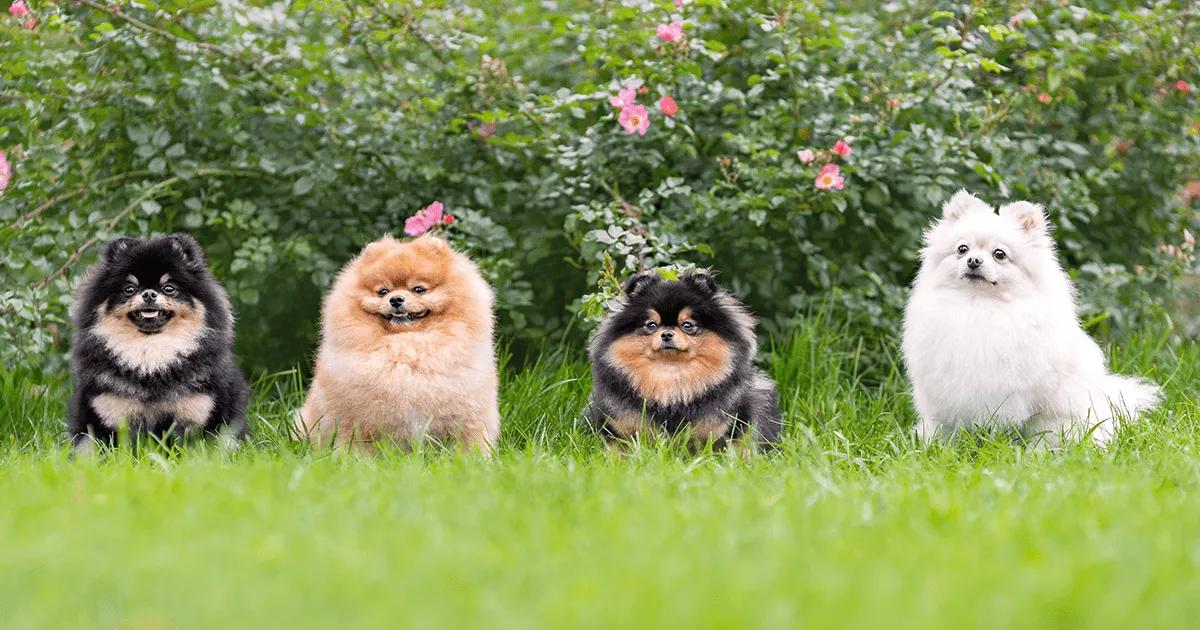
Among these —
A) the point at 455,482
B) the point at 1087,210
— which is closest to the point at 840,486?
the point at 455,482

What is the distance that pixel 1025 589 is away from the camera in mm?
2768

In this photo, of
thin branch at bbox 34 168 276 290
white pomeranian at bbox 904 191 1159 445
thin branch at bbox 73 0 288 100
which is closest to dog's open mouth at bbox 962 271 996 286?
white pomeranian at bbox 904 191 1159 445

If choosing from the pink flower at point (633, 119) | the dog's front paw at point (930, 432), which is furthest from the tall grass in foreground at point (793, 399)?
the pink flower at point (633, 119)

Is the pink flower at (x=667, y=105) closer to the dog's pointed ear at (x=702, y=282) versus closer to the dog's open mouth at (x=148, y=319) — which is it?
the dog's pointed ear at (x=702, y=282)

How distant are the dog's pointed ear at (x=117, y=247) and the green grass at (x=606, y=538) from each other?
77 cm

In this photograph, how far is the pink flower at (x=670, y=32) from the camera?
5.82 meters

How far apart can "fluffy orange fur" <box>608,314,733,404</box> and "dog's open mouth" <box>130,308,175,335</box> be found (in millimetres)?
1727

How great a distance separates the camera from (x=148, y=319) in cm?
467

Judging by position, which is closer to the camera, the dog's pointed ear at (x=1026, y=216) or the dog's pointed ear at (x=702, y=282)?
the dog's pointed ear at (x=702, y=282)

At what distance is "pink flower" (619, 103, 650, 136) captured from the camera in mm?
5695

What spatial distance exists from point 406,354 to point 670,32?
6.82 ft

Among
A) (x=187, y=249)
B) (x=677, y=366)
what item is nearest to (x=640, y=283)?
(x=677, y=366)

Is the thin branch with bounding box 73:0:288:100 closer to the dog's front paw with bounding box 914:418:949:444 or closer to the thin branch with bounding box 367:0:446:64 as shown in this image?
the thin branch with bounding box 367:0:446:64

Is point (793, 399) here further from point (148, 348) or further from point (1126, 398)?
point (148, 348)
